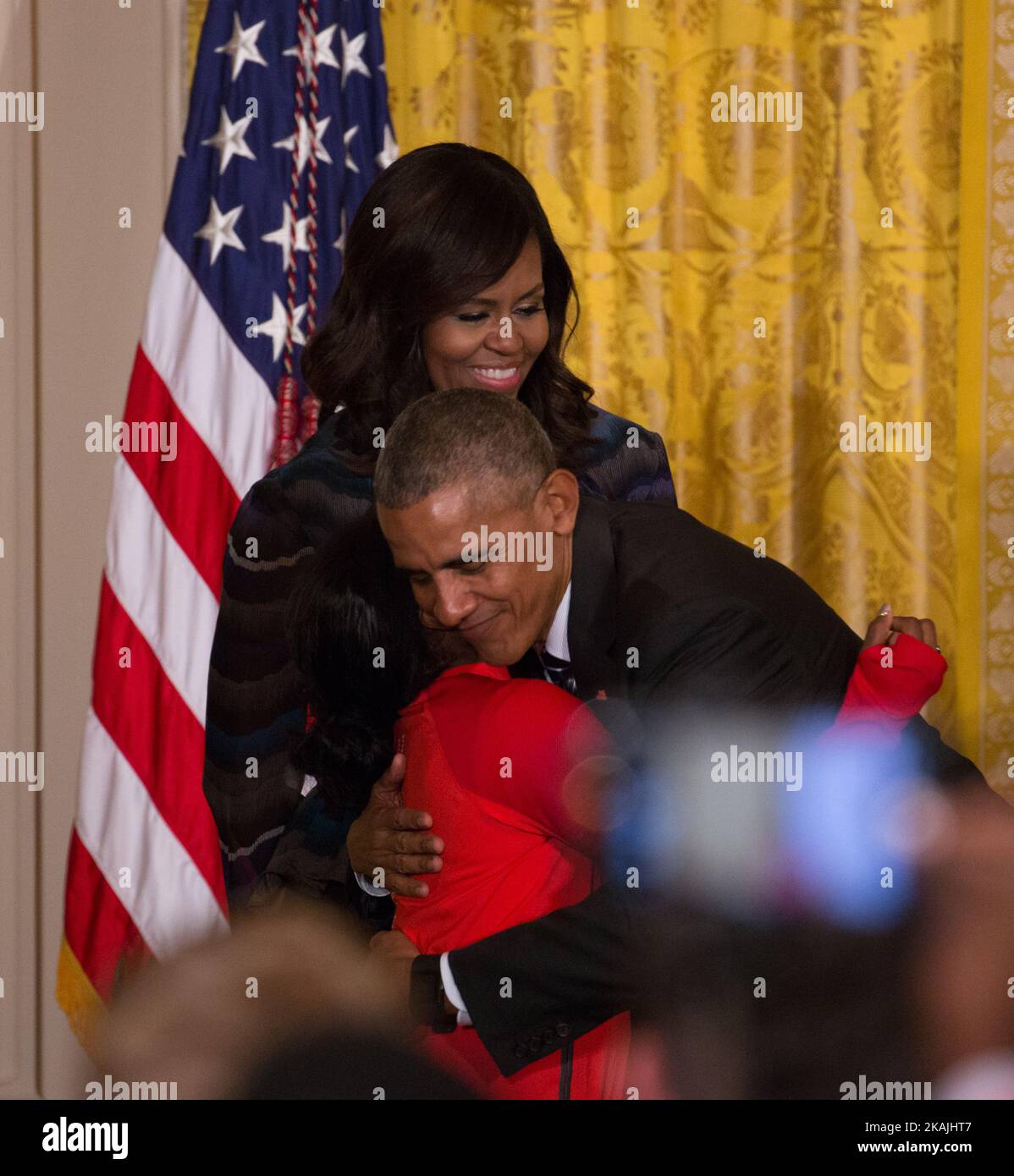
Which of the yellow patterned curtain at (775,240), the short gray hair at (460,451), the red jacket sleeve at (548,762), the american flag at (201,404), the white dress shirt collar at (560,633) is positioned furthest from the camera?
the yellow patterned curtain at (775,240)

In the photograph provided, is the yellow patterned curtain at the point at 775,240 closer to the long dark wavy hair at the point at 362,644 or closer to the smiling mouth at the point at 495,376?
the smiling mouth at the point at 495,376

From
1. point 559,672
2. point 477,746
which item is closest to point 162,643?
point 559,672

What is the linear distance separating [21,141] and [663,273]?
4.12 ft

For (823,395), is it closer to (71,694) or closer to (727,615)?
(727,615)

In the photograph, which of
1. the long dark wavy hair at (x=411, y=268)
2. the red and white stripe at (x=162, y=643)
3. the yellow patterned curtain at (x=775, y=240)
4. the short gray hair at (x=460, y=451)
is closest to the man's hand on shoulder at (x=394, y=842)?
the short gray hair at (x=460, y=451)

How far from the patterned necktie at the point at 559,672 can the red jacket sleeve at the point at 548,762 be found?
0.19 m

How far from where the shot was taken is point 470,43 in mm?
2518

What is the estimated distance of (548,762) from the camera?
3.97 feet

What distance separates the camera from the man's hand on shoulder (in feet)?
4.25

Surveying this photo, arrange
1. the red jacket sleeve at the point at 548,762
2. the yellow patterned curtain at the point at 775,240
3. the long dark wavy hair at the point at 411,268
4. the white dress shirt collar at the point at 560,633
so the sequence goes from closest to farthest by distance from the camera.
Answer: the red jacket sleeve at the point at 548,762 → the white dress shirt collar at the point at 560,633 → the long dark wavy hair at the point at 411,268 → the yellow patterned curtain at the point at 775,240

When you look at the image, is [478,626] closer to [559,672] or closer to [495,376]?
[559,672]

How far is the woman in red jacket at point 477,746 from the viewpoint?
1240mm

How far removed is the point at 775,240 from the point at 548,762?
5.29ft

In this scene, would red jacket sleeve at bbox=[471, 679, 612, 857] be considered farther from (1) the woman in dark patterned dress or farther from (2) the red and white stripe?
(2) the red and white stripe
